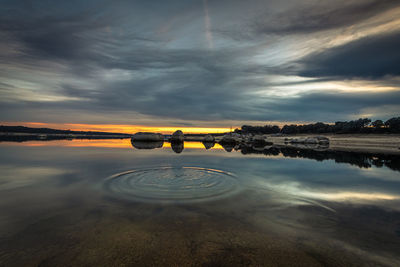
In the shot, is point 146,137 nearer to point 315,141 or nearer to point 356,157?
point 315,141

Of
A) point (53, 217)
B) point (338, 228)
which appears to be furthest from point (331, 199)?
point (53, 217)

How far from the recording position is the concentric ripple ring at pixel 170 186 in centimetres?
570

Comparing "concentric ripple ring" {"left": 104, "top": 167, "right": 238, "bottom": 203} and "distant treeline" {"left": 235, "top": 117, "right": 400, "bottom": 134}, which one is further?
"distant treeline" {"left": 235, "top": 117, "right": 400, "bottom": 134}

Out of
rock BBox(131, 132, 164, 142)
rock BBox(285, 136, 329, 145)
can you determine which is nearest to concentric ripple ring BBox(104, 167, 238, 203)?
rock BBox(285, 136, 329, 145)

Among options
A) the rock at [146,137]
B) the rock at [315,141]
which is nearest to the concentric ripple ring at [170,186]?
the rock at [315,141]

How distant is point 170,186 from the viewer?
6.84 metres

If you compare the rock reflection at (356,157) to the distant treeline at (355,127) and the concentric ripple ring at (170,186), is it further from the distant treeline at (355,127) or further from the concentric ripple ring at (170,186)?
the distant treeline at (355,127)

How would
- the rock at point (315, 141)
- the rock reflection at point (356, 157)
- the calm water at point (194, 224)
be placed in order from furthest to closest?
the rock at point (315, 141)
the rock reflection at point (356, 157)
the calm water at point (194, 224)

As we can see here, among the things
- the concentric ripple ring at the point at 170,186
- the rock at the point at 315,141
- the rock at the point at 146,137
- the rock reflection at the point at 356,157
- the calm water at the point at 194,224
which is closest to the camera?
the calm water at the point at 194,224

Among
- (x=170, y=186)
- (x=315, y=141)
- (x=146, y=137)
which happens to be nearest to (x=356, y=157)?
(x=170, y=186)

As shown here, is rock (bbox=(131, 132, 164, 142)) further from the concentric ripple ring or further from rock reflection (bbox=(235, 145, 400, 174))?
the concentric ripple ring

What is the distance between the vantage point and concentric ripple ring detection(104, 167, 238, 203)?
570 cm

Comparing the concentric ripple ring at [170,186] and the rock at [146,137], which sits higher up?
the rock at [146,137]

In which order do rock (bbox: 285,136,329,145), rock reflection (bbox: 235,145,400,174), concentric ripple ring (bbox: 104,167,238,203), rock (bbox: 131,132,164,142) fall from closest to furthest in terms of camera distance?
concentric ripple ring (bbox: 104,167,238,203) → rock reflection (bbox: 235,145,400,174) → rock (bbox: 285,136,329,145) → rock (bbox: 131,132,164,142)
